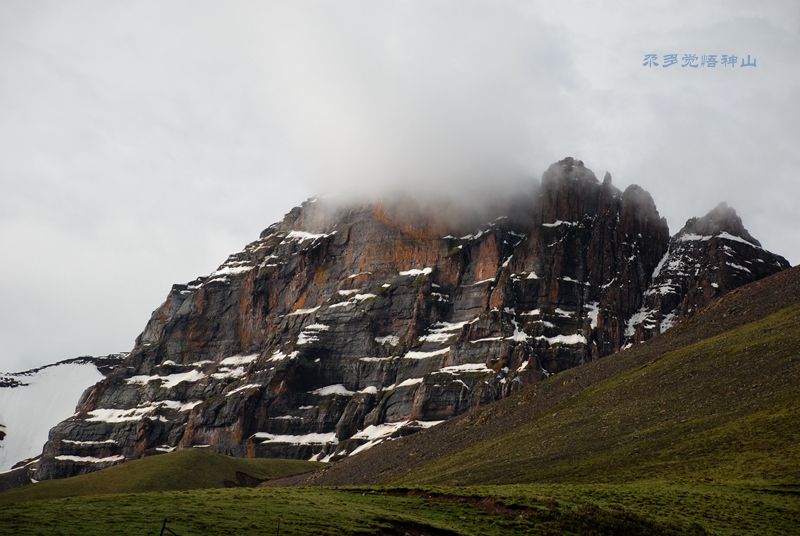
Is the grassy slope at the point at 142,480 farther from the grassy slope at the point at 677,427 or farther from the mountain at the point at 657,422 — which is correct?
the grassy slope at the point at 677,427

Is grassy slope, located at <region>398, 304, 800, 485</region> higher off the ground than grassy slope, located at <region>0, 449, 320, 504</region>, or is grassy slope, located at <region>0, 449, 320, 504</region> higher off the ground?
grassy slope, located at <region>398, 304, 800, 485</region>

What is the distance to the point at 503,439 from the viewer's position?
5325 inches

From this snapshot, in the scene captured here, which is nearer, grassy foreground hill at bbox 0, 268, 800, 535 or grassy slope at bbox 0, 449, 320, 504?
grassy foreground hill at bbox 0, 268, 800, 535

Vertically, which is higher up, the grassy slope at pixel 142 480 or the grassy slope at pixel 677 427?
the grassy slope at pixel 677 427

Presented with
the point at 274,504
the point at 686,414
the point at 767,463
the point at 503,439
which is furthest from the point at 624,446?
the point at 274,504

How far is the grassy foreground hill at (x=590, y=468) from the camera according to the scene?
5431cm

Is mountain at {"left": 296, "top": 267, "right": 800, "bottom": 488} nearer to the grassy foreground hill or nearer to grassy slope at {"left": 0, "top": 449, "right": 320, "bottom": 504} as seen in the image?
the grassy foreground hill

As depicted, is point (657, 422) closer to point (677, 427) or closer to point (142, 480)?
point (677, 427)

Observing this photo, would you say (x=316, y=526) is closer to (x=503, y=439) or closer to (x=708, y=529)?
(x=708, y=529)

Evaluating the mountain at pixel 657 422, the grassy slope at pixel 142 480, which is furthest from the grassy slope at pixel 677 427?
the grassy slope at pixel 142 480

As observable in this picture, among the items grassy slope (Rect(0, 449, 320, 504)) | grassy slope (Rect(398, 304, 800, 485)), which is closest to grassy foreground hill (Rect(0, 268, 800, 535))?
grassy slope (Rect(398, 304, 800, 485))

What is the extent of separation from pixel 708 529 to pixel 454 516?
1929 cm

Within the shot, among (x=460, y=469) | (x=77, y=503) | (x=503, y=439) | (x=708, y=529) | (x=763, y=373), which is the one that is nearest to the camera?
(x=77, y=503)

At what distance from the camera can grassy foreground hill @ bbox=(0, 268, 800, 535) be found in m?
54.3
